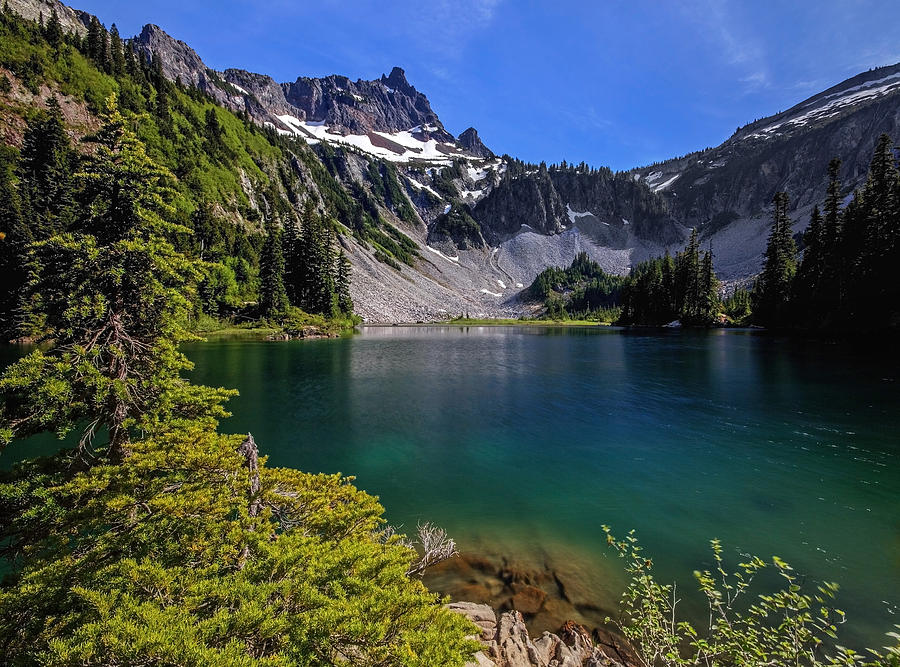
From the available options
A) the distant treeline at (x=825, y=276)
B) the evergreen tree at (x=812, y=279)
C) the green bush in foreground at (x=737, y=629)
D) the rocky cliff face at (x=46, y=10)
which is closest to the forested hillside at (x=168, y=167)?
the green bush in foreground at (x=737, y=629)

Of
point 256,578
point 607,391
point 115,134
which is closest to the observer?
point 256,578

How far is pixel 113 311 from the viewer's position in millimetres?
9641

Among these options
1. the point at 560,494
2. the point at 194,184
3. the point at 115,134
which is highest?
the point at 194,184

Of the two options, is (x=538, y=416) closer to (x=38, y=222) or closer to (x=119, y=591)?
(x=119, y=591)

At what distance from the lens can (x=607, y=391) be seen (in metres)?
32.4

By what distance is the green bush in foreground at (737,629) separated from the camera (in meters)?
5.55

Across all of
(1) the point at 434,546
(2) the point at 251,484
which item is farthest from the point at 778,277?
(2) the point at 251,484

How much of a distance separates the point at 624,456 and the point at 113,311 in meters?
20.9

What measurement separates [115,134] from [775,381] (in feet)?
149

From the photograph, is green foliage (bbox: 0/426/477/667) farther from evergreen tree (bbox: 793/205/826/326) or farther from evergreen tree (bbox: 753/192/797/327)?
evergreen tree (bbox: 753/192/797/327)

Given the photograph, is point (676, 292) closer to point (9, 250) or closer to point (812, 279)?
point (812, 279)

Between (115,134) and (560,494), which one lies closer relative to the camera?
(115,134)

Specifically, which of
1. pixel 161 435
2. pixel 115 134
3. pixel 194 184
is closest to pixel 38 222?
pixel 194 184

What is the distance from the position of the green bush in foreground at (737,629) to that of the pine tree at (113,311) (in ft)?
36.0
